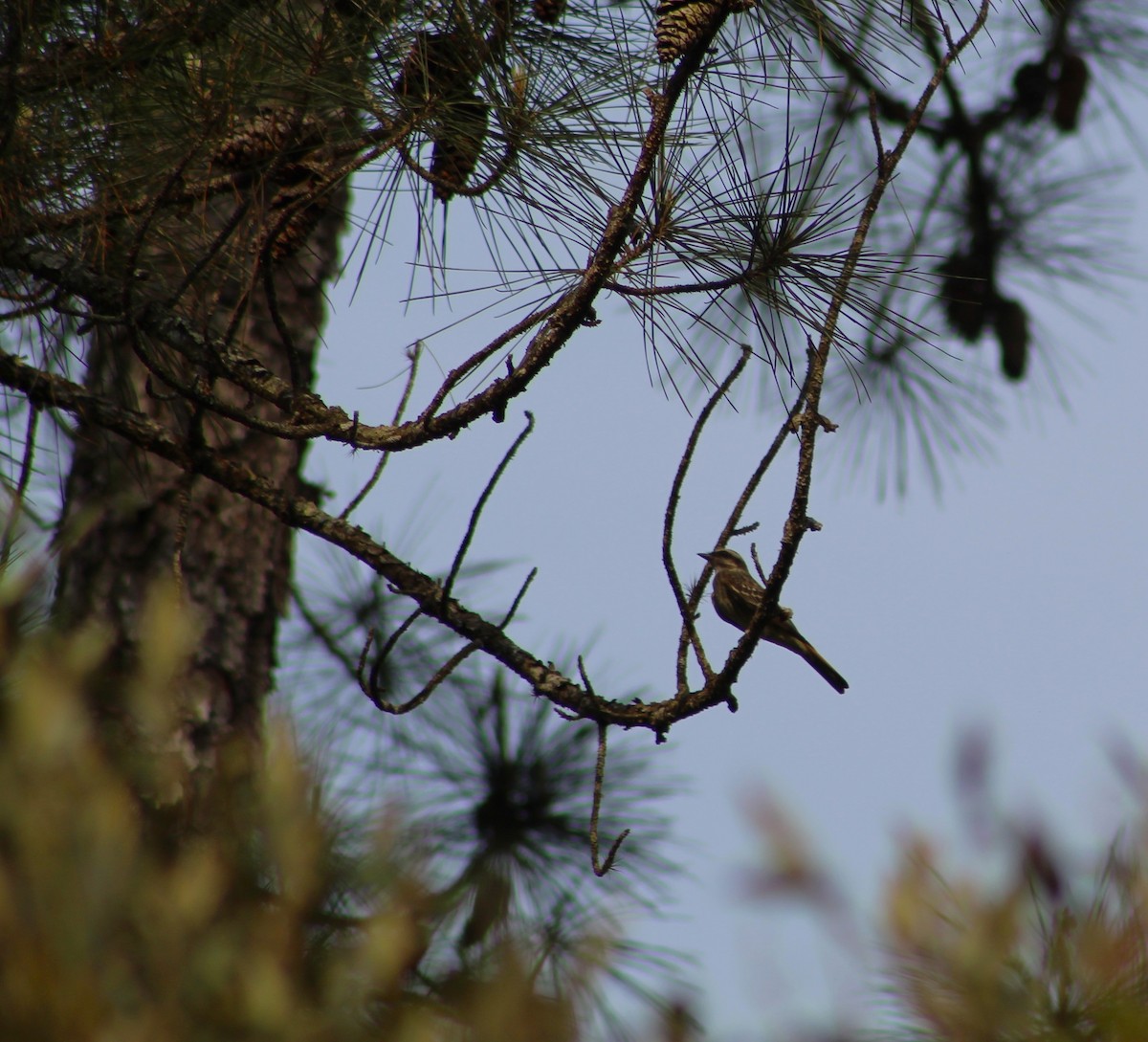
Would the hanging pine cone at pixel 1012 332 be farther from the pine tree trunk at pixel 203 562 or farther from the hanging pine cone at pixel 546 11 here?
the hanging pine cone at pixel 546 11

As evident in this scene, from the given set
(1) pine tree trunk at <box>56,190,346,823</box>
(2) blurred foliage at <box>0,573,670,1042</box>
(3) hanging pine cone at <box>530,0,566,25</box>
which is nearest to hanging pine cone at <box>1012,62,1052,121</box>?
(1) pine tree trunk at <box>56,190,346,823</box>

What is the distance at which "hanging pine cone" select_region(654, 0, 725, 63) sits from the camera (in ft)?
6.66

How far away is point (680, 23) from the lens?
82.0 inches

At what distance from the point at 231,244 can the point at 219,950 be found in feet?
4.71

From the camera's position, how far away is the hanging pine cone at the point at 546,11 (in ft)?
8.15

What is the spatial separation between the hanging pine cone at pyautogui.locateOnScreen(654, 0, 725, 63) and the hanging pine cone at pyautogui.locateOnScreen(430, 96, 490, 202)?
363 millimetres

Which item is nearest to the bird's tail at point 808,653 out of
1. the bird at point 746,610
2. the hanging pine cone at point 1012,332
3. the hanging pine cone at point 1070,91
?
the bird at point 746,610

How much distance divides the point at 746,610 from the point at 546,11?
250 centimetres

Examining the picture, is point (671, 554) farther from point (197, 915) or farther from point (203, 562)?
point (203, 562)

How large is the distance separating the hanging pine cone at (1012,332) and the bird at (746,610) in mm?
1207

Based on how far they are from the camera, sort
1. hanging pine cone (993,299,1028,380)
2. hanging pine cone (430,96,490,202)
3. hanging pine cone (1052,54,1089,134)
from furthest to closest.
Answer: hanging pine cone (993,299,1028,380) < hanging pine cone (1052,54,1089,134) < hanging pine cone (430,96,490,202)

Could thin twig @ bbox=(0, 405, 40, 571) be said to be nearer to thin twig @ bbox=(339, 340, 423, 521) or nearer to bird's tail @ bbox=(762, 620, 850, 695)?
thin twig @ bbox=(339, 340, 423, 521)

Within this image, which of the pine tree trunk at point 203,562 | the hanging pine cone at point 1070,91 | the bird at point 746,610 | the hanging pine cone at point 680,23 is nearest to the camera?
the hanging pine cone at point 680,23

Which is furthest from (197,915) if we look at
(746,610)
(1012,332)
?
(1012,332)
